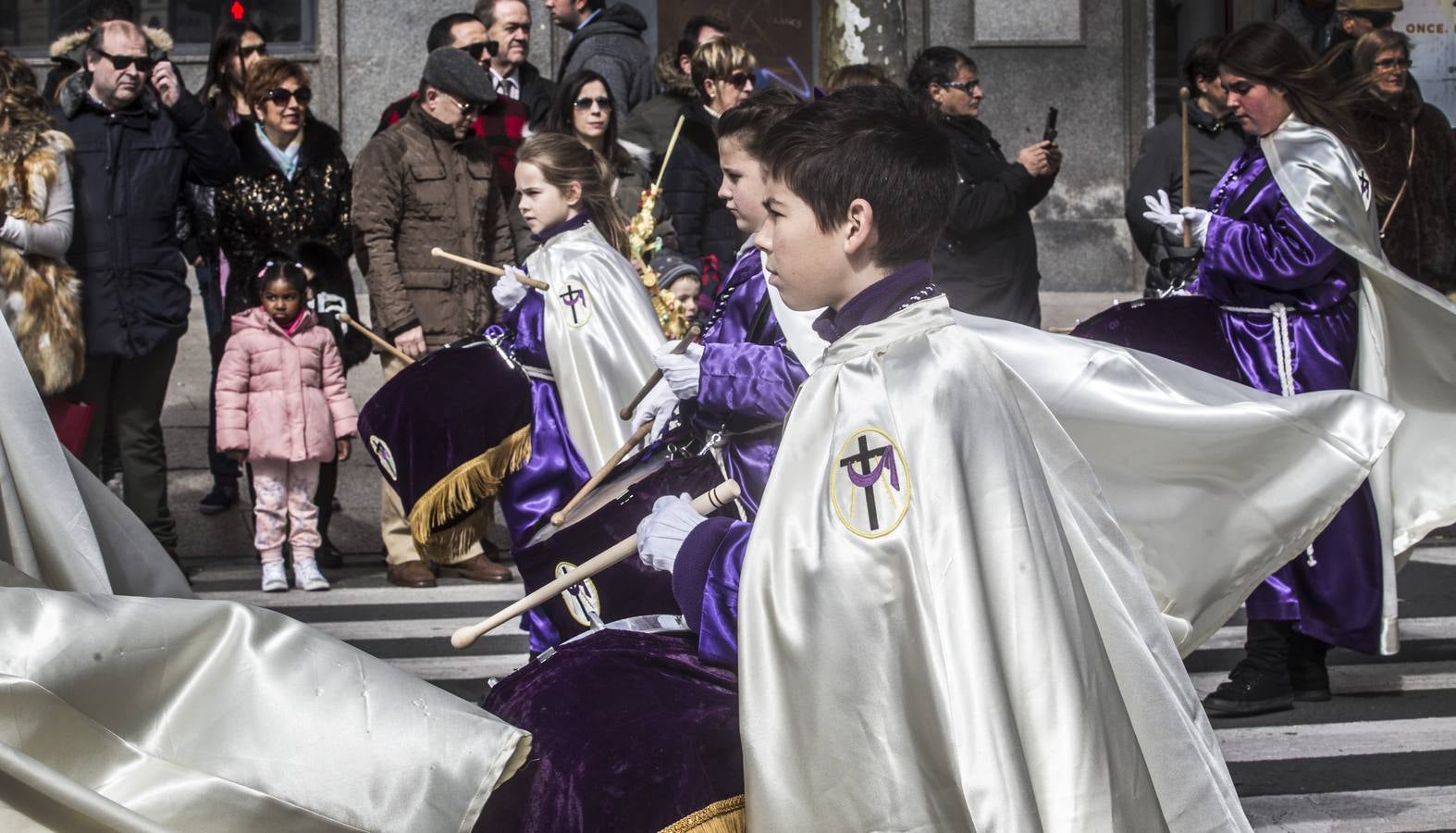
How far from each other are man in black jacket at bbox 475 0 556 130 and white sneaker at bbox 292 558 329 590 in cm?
234

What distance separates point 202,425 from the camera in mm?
9914

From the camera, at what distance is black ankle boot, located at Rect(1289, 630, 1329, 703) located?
6004mm

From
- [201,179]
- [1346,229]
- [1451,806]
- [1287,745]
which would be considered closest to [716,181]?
[201,179]

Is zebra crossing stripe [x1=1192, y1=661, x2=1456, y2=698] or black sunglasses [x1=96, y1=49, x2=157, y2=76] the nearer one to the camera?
zebra crossing stripe [x1=1192, y1=661, x2=1456, y2=698]

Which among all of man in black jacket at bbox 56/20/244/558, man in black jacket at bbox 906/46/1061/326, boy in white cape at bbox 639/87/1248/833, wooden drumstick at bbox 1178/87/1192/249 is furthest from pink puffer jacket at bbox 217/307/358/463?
boy in white cape at bbox 639/87/1248/833

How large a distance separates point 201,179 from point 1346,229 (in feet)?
15.5

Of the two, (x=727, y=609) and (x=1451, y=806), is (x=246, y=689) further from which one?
(x=1451, y=806)

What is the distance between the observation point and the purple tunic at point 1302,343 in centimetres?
574

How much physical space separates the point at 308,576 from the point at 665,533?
4901 millimetres

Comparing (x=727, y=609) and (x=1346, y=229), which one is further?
(x=1346, y=229)

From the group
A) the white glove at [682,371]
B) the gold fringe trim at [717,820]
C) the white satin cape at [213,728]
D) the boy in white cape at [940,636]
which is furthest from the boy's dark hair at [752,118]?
the white satin cape at [213,728]

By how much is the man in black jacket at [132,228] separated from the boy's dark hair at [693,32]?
83.7 inches

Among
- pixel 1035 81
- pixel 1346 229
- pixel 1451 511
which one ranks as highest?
pixel 1035 81

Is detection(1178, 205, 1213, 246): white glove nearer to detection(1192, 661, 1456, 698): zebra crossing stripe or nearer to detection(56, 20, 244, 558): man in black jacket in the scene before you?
detection(1192, 661, 1456, 698): zebra crossing stripe
